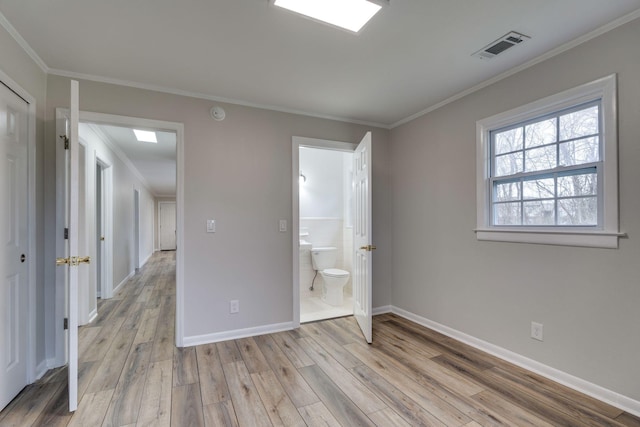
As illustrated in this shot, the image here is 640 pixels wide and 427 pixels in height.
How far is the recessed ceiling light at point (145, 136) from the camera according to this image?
399 centimetres

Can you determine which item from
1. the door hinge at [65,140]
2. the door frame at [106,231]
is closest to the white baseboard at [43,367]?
the door hinge at [65,140]

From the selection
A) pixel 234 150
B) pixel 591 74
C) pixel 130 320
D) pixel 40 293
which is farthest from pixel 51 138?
pixel 591 74

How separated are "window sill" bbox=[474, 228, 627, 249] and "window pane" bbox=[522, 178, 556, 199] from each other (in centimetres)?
28

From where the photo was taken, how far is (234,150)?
2982mm

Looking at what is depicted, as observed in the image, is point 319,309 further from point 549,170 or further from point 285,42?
point 285,42

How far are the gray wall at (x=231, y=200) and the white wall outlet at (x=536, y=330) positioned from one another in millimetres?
2140

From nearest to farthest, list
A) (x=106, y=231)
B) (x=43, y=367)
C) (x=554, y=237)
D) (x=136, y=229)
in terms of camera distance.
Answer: (x=554, y=237), (x=43, y=367), (x=106, y=231), (x=136, y=229)

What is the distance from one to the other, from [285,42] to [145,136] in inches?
122

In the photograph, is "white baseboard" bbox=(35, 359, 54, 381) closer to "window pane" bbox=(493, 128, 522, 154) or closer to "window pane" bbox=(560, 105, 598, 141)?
"window pane" bbox=(493, 128, 522, 154)

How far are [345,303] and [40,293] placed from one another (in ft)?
10.5

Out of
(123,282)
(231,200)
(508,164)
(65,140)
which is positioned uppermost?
(65,140)

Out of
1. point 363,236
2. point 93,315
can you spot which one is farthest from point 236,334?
point 93,315

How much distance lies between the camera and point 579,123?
2.07 m

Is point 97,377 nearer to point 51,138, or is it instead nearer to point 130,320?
point 130,320
